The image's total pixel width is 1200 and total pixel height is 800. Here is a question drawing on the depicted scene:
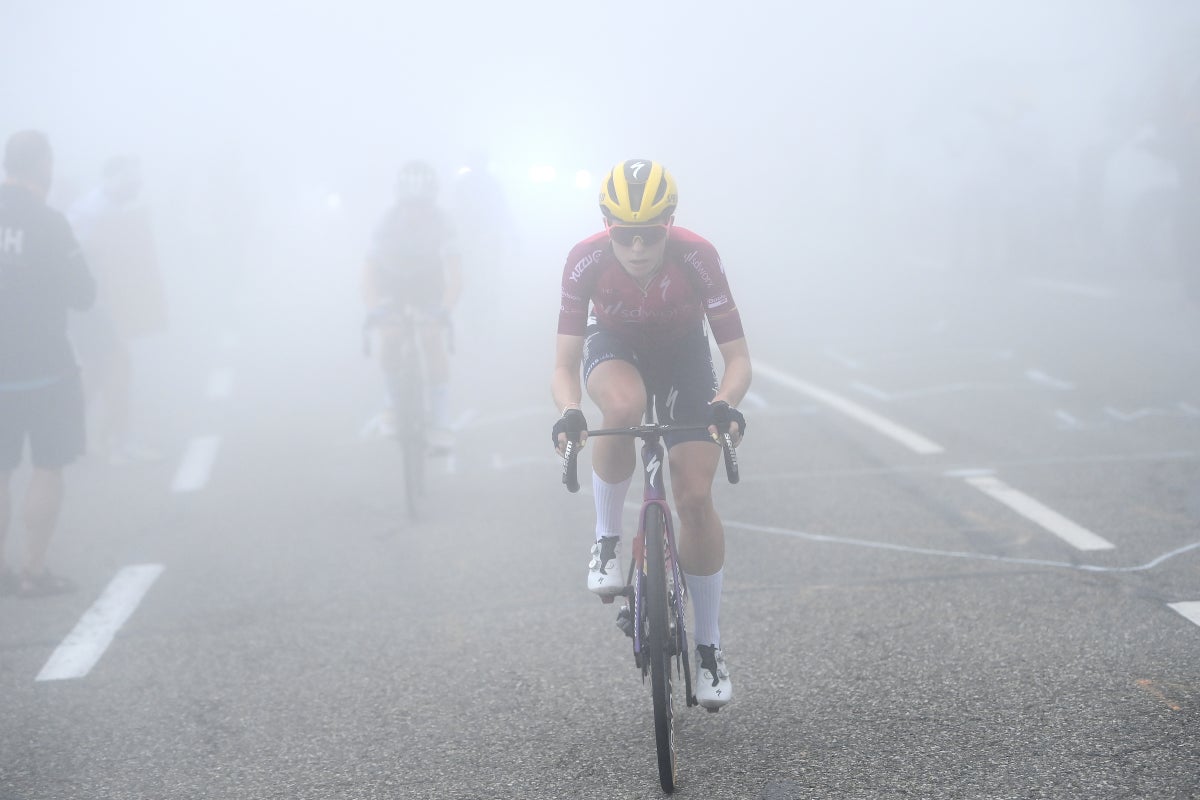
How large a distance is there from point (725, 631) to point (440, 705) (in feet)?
4.22

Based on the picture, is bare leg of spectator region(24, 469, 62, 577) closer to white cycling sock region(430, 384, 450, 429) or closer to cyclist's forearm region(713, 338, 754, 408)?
white cycling sock region(430, 384, 450, 429)

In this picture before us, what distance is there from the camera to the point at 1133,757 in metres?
4.02

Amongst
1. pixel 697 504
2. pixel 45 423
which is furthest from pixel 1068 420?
pixel 45 423

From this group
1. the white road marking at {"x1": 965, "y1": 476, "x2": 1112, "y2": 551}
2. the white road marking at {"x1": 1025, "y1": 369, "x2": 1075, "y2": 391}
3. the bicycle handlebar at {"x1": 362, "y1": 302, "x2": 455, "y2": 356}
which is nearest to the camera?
the white road marking at {"x1": 965, "y1": 476, "x2": 1112, "y2": 551}

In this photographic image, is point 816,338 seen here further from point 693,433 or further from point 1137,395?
point 693,433

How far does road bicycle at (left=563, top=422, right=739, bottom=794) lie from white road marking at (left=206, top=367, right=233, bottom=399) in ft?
36.1

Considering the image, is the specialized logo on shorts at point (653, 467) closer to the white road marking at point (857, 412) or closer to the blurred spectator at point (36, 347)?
the blurred spectator at point (36, 347)

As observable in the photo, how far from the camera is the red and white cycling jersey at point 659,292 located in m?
4.64

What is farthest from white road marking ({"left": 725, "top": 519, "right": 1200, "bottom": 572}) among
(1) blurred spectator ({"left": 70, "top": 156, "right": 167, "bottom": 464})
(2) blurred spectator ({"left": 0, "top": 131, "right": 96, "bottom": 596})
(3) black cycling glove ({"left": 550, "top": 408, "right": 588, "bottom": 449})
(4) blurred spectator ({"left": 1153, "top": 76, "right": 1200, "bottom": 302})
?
(4) blurred spectator ({"left": 1153, "top": 76, "right": 1200, "bottom": 302})

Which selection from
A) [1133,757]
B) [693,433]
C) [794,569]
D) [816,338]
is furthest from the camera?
[816,338]

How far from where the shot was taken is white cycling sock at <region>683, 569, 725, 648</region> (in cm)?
456

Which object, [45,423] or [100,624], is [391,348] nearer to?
[45,423]

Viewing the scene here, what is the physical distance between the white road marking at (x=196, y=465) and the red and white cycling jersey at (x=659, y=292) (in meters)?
5.88

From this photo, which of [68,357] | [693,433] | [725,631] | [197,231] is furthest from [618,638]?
[197,231]
